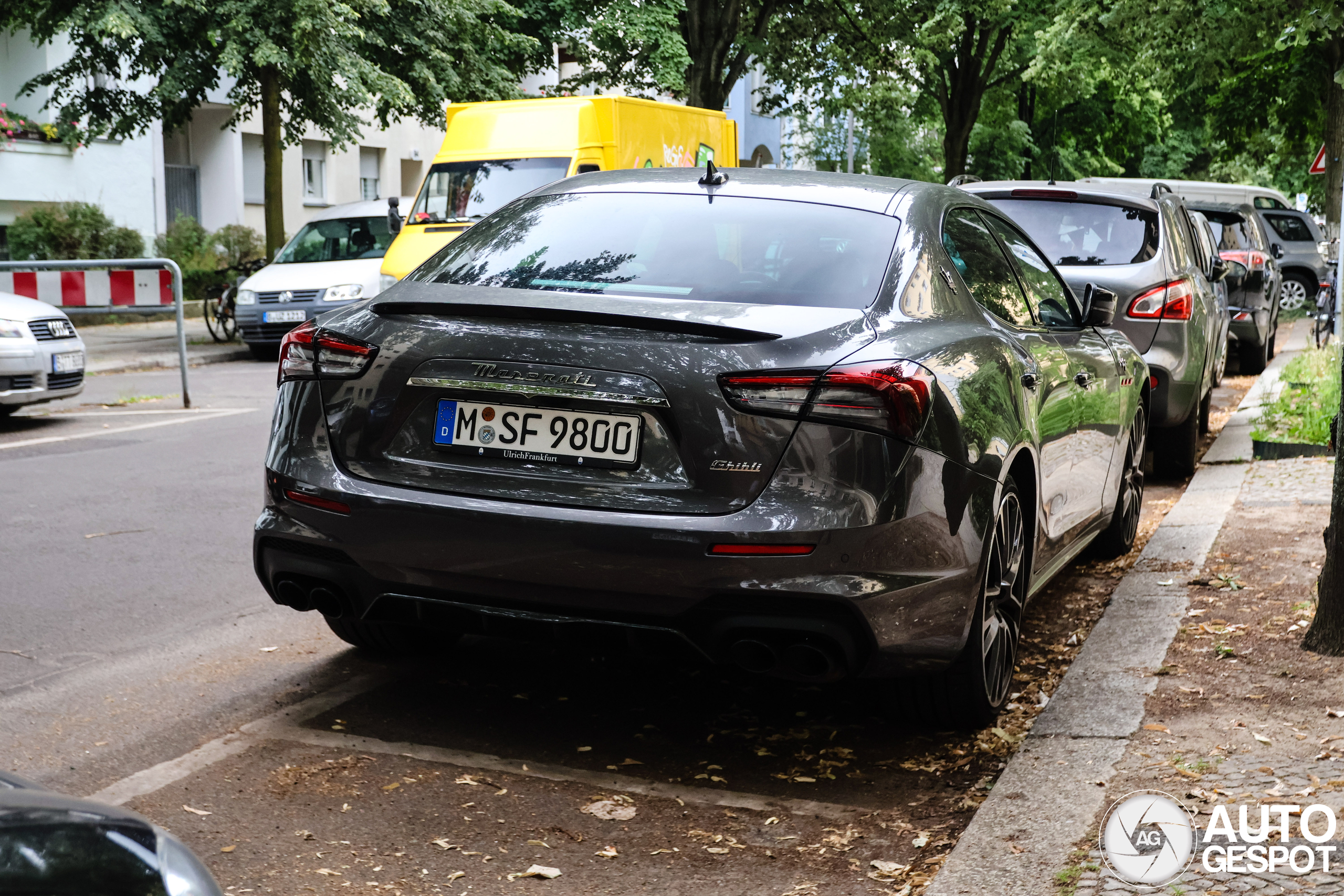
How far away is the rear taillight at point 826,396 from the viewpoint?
3.68 m

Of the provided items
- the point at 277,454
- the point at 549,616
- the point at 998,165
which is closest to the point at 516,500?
the point at 549,616

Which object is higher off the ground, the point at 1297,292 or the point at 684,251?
the point at 684,251

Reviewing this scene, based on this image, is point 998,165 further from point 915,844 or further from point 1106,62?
point 915,844

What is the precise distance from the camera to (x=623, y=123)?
17.7 meters

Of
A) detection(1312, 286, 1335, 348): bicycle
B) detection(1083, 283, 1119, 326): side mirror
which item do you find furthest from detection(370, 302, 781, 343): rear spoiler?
detection(1312, 286, 1335, 348): bicycle

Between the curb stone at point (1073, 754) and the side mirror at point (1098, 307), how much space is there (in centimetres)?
103

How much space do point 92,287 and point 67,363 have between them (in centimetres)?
196

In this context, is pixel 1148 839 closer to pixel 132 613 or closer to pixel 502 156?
pixel 132 613

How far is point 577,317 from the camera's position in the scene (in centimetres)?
389

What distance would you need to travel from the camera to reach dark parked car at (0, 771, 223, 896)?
1.69 m

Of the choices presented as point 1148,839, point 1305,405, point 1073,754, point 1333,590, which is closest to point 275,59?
point 1305,405

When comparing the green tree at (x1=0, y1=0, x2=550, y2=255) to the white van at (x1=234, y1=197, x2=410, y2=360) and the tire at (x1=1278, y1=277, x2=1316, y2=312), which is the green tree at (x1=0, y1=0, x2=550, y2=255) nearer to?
the white van at (x1=234, y1=197, x2=410, y2=360)

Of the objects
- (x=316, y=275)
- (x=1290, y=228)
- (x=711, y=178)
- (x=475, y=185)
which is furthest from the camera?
(x=1290, y=228)

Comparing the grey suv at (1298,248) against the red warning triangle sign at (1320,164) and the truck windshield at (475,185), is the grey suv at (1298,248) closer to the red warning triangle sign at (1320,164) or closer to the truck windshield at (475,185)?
the red warning triangle sign at (1320,164)
